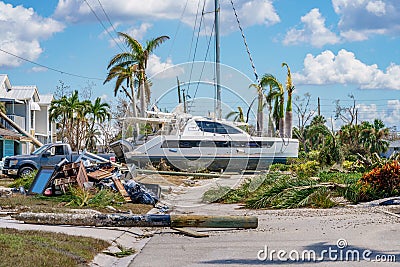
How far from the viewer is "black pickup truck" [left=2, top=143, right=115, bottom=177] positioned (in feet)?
97.6

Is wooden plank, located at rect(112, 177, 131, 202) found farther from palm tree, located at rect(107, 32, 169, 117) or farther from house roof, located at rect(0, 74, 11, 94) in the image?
house roof, located at rect(0, 74, 11, 94)

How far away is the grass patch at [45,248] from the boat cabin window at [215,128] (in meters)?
24.3

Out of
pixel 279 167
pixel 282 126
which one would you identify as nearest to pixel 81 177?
pixel 279 167

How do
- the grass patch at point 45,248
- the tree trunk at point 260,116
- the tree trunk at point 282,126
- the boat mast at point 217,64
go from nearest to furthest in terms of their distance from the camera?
the grass patch at point 45,248
the boat mast at point 217,64
the tree trunk at point 260,116
the tree trunk at point 282,126

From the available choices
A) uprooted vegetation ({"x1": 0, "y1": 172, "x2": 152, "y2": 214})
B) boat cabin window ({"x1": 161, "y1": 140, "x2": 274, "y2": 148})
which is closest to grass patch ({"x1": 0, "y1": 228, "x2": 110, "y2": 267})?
uprooted vegetation ({"x1": 0, "y1": 172, "x2": 152, "y2": 214})

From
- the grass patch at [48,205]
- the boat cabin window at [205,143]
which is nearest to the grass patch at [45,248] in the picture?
the grass patch at [48,205]

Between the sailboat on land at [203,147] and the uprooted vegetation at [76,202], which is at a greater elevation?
the sailboat on land at [203,147]

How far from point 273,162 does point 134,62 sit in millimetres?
11127

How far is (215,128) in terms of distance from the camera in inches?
1430

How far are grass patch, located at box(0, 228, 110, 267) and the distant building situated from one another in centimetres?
3973

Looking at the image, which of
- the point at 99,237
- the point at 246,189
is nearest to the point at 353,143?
the point at 246,189

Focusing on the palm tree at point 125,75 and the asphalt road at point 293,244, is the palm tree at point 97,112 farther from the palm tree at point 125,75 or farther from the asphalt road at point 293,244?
the asphalt road at point 293,244

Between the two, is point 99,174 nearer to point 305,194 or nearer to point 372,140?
point 305,194

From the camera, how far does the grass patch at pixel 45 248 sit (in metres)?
9.15
